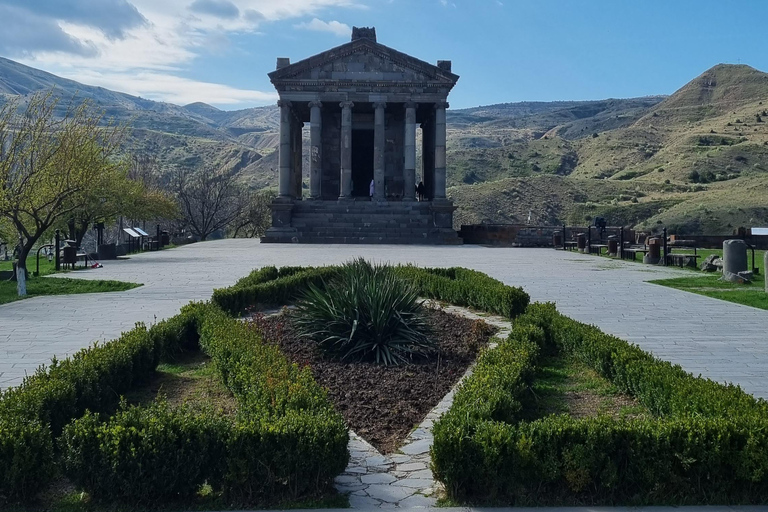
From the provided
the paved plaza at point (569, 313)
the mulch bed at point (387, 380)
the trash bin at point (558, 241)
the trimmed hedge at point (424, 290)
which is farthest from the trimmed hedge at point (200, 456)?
the trash bin at point (558, 241)

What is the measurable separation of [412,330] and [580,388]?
7.23ft

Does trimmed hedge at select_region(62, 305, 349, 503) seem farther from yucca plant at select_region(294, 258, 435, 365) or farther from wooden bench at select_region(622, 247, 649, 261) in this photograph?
wooden bench at select_region(622, 247, 649, 261)

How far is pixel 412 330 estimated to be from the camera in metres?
8.72

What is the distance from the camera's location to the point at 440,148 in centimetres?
4091

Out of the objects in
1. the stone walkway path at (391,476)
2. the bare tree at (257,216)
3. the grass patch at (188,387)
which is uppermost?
the bare tree at (257,216)

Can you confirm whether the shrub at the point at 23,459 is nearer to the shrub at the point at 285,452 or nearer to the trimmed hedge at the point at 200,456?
the trimmed hedge at the point at 200,456

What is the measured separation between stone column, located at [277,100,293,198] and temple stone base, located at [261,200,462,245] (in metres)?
1.55

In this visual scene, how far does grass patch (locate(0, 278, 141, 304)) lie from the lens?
49.5 ft

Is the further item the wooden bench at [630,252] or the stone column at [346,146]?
the stone column at [346,146]

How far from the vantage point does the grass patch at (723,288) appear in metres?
14.1

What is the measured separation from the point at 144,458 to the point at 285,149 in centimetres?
3794

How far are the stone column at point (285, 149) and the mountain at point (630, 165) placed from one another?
44.2 ft

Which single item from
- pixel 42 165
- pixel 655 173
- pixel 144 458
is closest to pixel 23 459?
pixel 144 458

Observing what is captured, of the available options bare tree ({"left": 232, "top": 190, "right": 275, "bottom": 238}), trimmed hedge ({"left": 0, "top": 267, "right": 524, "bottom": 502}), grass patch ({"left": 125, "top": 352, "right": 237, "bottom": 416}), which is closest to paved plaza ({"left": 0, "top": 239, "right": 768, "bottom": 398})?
grass patch ({"left": 125, "top": 352, "right": 237, "bottom": 416})
